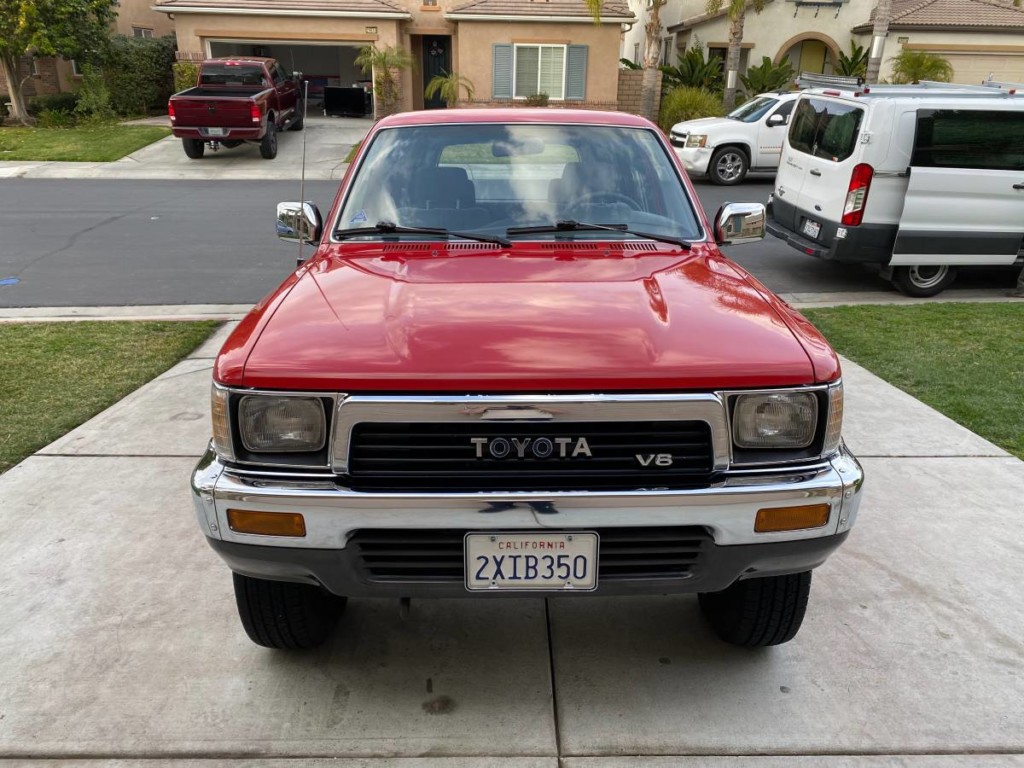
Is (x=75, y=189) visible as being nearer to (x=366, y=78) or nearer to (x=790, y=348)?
(x=790, y=348)

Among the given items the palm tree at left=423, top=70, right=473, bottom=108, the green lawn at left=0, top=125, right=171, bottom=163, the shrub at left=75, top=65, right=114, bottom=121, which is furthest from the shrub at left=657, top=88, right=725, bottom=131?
the shrub at left=75, top=65, right=114, bottom=121

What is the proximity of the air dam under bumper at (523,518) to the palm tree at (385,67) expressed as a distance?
75.0 ft

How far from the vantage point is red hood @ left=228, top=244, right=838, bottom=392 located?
92.4 inches

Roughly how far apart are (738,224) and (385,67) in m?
21.7

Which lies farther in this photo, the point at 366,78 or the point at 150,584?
the point at 366,78

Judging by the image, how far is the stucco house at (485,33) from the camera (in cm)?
2336

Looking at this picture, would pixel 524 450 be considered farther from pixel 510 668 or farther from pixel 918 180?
pixel 918 180

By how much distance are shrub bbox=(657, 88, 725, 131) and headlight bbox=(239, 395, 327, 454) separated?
19444 millimetres

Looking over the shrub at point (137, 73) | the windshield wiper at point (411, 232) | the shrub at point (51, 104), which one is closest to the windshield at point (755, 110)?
the windshield wiper at point (411, 232)

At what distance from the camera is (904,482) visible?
4.40m

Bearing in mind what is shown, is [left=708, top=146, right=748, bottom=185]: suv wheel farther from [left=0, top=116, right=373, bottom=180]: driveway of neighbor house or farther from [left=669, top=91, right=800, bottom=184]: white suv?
[left=0, top=116, right=373, bottom=180]: driveway of neighbor house

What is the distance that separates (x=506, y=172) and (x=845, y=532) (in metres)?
2.17

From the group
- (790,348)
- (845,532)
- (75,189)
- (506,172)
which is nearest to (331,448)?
(790,348)

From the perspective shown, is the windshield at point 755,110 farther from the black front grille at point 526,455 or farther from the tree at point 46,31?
the tree at point 46,31
